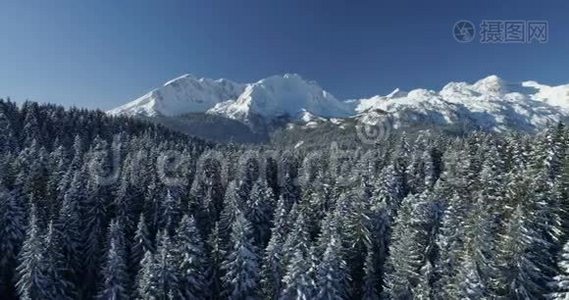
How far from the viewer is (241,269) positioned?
57.2 m

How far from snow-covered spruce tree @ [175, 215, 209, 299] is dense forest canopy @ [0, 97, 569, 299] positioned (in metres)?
0.17

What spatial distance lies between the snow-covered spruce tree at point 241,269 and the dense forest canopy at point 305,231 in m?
0.14

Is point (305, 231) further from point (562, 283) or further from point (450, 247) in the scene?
point (562, 283)

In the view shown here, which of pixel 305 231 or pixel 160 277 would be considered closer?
pixel 160 277

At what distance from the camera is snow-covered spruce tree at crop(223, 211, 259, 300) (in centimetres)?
5697

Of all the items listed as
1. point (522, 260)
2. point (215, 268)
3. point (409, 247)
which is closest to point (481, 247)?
point (522, 260)

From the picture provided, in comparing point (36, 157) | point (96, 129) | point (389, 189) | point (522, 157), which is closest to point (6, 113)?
point (96, 129)

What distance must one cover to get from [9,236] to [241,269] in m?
33.3

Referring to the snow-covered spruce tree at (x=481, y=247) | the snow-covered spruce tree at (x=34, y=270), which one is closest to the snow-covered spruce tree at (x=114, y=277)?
the snow-covered spruce tree at (x=34, y=270)

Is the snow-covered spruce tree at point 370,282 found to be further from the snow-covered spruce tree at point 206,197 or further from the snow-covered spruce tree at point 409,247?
the snow-covered spruce tree at point 206,197

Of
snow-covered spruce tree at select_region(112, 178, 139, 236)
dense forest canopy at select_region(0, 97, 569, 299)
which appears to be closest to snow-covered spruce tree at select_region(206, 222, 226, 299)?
dense forest canopy at select_region(0, 97, 569, 299)

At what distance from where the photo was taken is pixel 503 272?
1752 inches

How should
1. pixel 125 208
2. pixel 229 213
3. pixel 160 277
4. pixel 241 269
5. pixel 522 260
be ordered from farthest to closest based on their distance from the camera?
pixel 125 208 → pixel 229 213 → pixel 241 269 → pixel 160 277 → pixel 522 260

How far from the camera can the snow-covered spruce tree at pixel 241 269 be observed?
57.0 m
